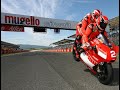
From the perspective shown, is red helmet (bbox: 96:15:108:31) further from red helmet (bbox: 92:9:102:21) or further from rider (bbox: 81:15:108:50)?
red helmet (bbox: 92:9:102:21)

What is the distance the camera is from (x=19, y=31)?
31.9 m

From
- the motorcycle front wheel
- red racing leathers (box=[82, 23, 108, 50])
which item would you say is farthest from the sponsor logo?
the motorcycle front wheel

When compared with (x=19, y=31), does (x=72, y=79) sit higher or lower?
lower

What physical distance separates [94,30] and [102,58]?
1.24 m

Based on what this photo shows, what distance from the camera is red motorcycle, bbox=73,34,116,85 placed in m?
5.34

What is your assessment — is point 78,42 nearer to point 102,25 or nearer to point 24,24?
point 102,25

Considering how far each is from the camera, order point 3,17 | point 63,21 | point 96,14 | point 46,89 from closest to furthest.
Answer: point 46,89 < point 96,14 < point 3,17 < point 63,21

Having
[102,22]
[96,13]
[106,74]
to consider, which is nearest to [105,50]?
[106,74]

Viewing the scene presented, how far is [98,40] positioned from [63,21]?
97.3ft

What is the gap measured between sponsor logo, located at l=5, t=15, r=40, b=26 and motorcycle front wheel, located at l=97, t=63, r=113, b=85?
26868 mm

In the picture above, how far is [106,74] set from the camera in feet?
17.6

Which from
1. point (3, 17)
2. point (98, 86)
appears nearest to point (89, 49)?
point (98, 86)

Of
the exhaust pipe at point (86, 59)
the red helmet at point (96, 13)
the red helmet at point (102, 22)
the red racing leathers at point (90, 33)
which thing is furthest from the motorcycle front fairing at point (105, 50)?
the red helmet at point (96, 13)

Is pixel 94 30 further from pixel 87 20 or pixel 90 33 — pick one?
pixel 87 20
